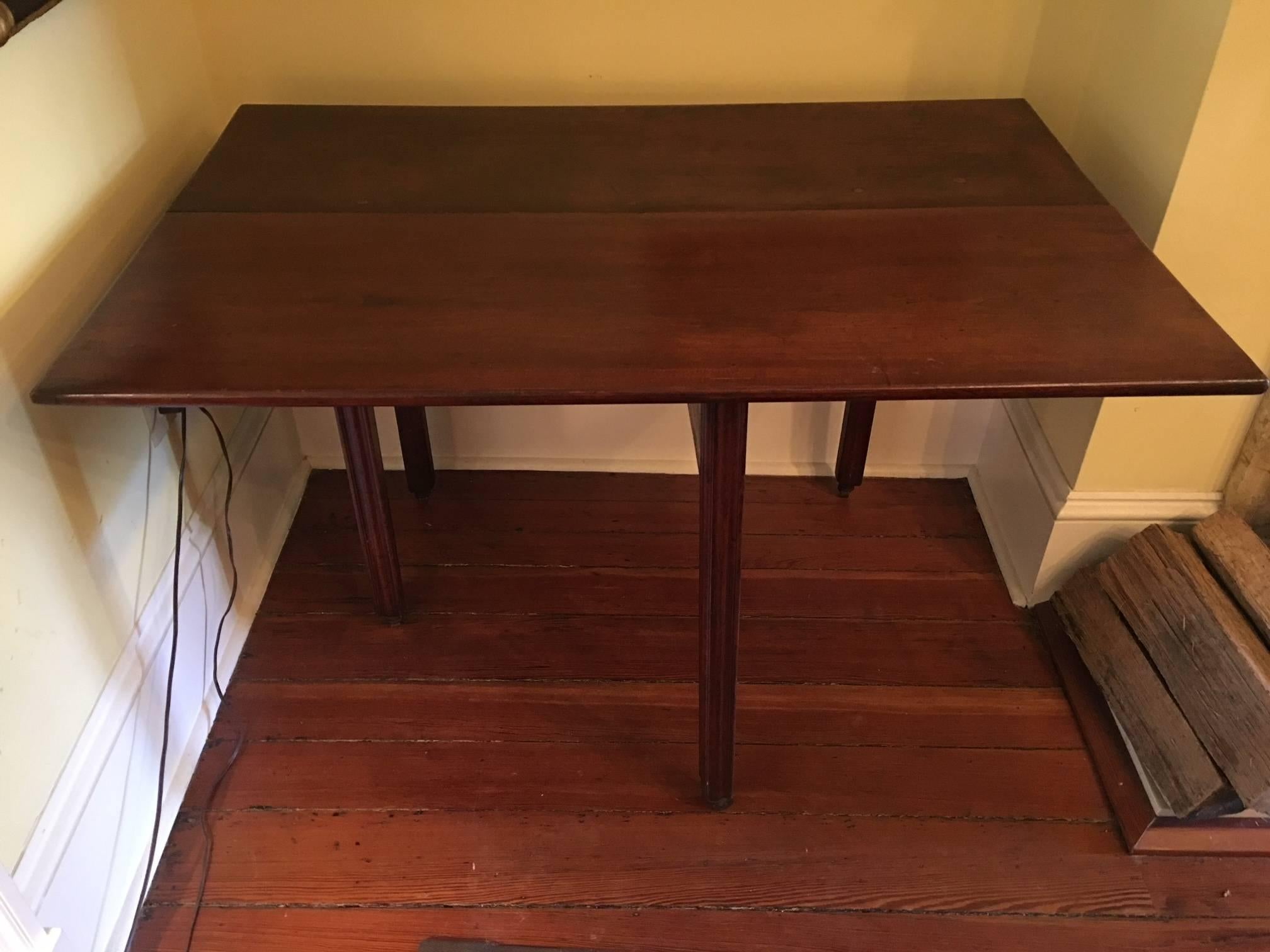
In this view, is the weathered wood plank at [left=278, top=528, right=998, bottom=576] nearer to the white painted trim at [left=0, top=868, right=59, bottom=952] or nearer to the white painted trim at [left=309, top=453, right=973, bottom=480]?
the white painted trim at [left=309, top=453, right=973, bottom=480]

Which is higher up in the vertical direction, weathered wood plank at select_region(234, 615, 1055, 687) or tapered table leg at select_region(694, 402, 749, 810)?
tapered table leg at select_region(694, 402, 749, 810)

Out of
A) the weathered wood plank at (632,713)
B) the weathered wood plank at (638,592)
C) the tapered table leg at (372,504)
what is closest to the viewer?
the tapered table leg at (372,504)

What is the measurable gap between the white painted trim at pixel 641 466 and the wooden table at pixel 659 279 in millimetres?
560

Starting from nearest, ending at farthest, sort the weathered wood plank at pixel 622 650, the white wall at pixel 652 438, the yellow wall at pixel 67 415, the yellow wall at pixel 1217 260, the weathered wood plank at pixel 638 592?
the yellow wall at pixel 67 415
the yellow wall at pixel 1217 260
the weathered wood plank at pixel 622 650
the weathered wood plank at pixel 638 592
the white wall at pixel 652 438

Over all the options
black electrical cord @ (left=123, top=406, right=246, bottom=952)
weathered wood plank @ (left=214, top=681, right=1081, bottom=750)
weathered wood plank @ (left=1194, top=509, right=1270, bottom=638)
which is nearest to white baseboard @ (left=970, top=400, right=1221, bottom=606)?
weathered wood plank @ (left=1194, top=509, right=1270, bottom=638)

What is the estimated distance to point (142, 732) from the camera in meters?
1.49

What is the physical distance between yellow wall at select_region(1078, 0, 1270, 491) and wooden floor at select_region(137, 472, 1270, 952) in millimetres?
389

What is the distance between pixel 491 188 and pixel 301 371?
0.50 meters

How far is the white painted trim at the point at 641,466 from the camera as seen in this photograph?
2199 mm

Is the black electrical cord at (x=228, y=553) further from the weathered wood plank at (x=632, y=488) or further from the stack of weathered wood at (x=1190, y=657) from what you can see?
the stack of weathered wood at (x=1190, y=657)

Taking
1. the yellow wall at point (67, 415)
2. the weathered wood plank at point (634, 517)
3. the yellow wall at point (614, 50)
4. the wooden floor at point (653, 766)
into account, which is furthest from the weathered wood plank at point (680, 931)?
the yellow wall at point (614, 50)

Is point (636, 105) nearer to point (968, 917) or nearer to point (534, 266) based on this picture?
point (534, 266)

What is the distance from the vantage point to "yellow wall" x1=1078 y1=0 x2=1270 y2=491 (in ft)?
4.36

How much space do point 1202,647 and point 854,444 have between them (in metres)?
0.76
